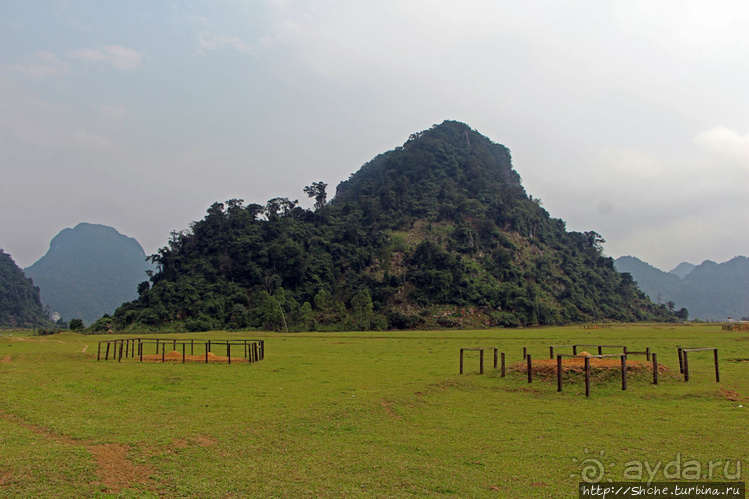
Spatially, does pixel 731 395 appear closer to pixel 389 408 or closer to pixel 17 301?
pixel 389 408

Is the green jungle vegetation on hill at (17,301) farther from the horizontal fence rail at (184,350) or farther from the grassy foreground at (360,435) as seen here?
the grassy foreground at (360,435)

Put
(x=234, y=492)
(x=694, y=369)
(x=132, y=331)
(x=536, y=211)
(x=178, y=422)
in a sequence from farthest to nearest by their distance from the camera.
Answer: (x=536, y=211)
(x=132, y=331)
(x=694, y=369)
(x=178, y=422)
(x=234, y=492)

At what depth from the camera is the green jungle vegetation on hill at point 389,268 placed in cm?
10156

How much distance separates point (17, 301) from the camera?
154m

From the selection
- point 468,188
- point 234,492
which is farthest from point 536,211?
point 234,492

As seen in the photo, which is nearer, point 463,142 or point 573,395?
point 573,395

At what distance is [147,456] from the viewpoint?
36.5ft

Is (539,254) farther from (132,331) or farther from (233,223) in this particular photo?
(132,331)

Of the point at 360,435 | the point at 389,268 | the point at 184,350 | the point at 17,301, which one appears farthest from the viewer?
the point at 17,301

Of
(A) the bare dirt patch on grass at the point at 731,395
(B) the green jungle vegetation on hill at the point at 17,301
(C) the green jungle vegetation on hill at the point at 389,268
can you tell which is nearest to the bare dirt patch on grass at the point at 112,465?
(A) the bare dirt patch on grass at the point at 731,395

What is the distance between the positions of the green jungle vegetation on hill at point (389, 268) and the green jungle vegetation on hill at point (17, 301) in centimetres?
6738

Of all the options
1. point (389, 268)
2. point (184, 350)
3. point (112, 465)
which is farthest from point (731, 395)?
point (389, 268)

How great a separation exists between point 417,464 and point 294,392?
10908mm

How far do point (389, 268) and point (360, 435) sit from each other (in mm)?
104476
